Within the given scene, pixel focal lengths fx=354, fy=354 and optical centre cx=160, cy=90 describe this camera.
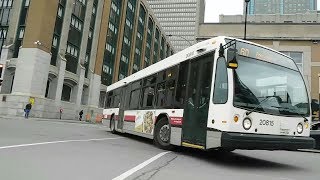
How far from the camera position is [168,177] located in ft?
20.4

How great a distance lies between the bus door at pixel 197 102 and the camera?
340 inches

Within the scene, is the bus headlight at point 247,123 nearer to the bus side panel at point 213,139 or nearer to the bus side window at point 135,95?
the bus side panel at point 213,139

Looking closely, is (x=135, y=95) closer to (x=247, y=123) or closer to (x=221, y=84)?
(x=221, y=84)

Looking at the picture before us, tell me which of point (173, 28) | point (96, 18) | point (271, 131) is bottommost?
point (271, 131)

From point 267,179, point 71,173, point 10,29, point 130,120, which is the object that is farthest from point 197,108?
point 10,29

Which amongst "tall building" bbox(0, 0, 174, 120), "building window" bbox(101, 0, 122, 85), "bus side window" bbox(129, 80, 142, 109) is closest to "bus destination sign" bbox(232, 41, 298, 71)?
"bus side window" bbox(129, 80, 142, 109)

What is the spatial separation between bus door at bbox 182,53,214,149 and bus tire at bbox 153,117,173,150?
4.05ft

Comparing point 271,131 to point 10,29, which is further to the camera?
point 10,29

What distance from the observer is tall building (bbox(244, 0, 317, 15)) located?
114156 mm

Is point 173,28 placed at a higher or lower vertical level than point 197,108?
higher

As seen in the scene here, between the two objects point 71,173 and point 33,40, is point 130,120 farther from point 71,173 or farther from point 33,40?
point 33,40

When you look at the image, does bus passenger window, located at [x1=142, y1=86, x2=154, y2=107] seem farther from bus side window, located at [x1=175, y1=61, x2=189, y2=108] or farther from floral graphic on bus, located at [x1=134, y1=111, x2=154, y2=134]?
bus side window, located at [x1=175, y1=61, x2=189, y2=108]

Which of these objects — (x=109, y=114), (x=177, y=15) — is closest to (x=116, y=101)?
(x=109, y=114)

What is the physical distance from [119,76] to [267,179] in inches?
2260
